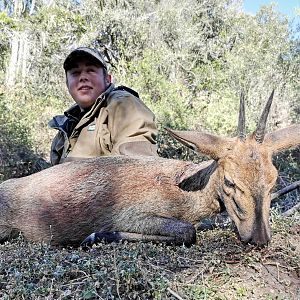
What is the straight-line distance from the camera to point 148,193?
444 cm

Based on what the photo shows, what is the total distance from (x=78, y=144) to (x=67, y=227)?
1.48 meters

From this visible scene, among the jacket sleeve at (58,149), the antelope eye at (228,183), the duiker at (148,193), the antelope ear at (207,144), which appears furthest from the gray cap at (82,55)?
the antelope eye at (228,183)

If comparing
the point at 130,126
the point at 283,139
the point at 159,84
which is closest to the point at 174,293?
the point at 283,139

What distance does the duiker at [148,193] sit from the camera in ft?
12.8

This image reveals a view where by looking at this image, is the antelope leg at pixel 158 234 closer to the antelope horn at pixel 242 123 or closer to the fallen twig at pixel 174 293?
the antelope horn at pixel 242 123

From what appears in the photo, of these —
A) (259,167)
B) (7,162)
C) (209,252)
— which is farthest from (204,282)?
(7,162)

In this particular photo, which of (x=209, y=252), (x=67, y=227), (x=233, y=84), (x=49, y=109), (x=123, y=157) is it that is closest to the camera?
(x=209, y=252)

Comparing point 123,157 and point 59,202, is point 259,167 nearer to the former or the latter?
point 123,157

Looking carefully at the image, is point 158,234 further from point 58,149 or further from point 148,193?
point 58,149

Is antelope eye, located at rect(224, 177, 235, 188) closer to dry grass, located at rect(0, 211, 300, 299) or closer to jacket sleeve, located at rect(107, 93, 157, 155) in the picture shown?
dry grass, located at rect(0, 211, 300, 299)

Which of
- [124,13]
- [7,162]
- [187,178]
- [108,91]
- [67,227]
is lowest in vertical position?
[7,162]

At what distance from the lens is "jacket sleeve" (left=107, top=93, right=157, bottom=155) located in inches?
207

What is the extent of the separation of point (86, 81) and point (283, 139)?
8.74 ft

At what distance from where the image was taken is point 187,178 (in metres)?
4.57
